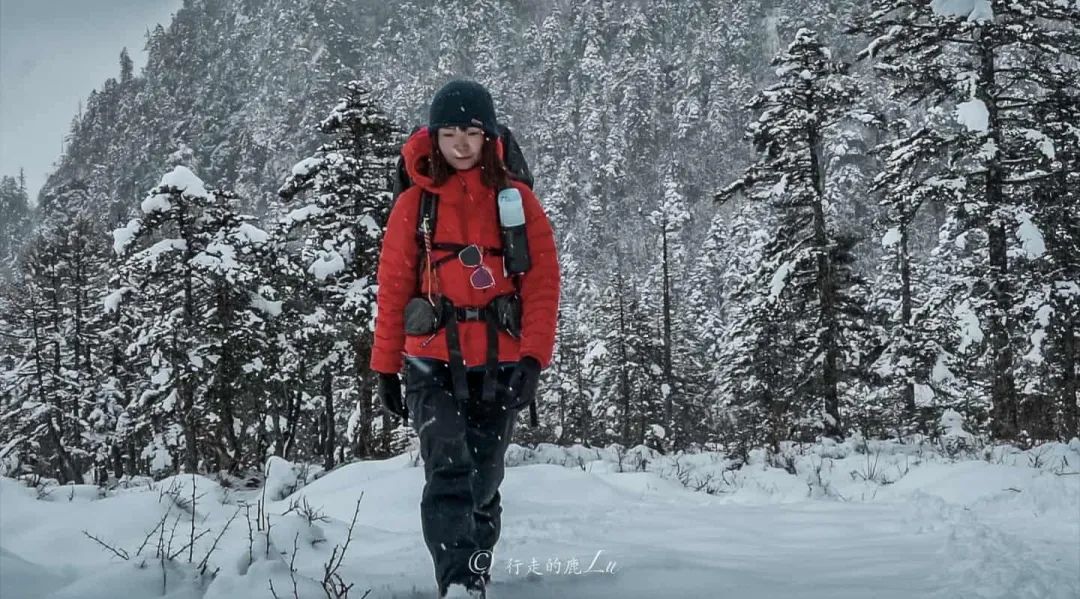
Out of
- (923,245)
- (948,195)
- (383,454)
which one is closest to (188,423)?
(383,454)

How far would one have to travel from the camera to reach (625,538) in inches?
149

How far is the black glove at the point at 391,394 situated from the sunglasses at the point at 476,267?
585mm

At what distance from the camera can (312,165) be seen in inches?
683

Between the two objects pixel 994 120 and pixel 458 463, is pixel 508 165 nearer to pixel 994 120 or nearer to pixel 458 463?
pixel 458 463

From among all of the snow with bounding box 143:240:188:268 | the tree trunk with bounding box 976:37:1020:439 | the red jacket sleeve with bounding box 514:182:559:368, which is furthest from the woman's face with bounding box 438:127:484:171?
the snow with bounding box 143:240:188:268

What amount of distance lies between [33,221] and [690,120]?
433 ft

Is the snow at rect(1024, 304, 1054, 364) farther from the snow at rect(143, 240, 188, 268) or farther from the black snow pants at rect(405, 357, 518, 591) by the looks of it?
the snow at rect(143, 240, 188, 268)

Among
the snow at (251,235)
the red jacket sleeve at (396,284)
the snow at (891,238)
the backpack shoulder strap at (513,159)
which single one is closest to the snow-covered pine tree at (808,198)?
the snow at (891,238)

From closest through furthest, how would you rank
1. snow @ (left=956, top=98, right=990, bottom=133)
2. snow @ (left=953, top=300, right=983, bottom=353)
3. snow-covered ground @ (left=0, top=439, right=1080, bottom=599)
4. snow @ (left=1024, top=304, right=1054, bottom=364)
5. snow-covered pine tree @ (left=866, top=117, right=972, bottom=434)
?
snow-covered ground @ (left=0, top=439, right=1080, bottom=599) → snow @ (left=956, top=98, right=990, bottom=133) → snow @ (left=953, top=300, right=983, bottom=353) → snow @ (left=1024, top=304, right=1054, bottom=364) → snow-covered pine tree @ (left=866, top=117, right=972, bottom=434)

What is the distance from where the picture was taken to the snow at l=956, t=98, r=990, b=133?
11.5m

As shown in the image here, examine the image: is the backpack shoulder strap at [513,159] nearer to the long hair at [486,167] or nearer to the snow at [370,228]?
the long hair at [486,167]

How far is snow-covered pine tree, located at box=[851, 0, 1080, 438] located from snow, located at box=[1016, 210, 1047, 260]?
0.01m

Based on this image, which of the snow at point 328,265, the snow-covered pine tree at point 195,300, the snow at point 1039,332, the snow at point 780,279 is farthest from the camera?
the snow at point 328,265

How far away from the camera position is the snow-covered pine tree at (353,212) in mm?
16938
